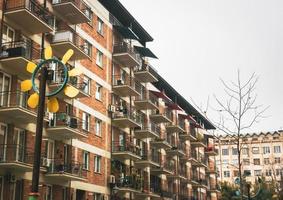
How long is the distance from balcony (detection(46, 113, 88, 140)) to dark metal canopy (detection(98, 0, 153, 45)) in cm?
1210

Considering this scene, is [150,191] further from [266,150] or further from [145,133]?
[266,150]

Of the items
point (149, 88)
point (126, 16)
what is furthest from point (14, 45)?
point (149, 88)

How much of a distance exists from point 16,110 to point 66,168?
6447 mm

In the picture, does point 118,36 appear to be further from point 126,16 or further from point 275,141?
point 275,141

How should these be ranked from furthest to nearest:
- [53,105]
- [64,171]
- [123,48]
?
[123,48] → [64,171] → [53,105]

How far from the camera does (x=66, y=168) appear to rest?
28234 mm

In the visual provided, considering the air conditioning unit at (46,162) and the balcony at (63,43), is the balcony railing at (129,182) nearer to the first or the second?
the air conditioning unit at (46,162)

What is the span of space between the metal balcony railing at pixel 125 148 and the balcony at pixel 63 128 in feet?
24.5

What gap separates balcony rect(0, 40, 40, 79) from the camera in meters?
23.7

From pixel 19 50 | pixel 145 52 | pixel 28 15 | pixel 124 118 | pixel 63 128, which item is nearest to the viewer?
pixel 19 50

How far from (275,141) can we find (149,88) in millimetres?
57747

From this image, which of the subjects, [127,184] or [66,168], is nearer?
[66,168]

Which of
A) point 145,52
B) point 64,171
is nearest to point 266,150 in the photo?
point 145,52

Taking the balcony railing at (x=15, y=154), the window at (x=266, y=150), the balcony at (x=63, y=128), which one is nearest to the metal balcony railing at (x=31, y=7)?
the balcony at (x=63, y=128)
